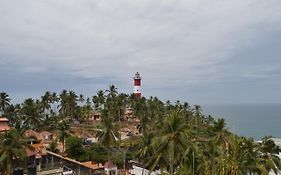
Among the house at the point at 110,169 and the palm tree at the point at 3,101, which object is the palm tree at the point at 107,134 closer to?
the house at the point at 110,169

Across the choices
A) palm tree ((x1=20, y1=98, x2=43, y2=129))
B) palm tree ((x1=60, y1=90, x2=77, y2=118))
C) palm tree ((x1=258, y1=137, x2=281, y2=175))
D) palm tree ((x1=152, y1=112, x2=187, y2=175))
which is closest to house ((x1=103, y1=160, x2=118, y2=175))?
palm tree ((x1=152, y1=112, x2=187, y2=175))

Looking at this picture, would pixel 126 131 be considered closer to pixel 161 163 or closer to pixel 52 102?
pixel 52 102

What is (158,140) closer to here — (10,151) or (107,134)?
(10,151)

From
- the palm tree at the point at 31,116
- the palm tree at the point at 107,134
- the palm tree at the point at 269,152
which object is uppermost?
the palm tree at the point at 31,116

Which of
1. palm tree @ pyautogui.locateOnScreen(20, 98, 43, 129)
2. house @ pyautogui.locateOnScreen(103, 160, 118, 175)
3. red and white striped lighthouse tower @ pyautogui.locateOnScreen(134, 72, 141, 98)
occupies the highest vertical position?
red and white striped lighthouse tower @ pyautogui.locateOnScreen(134, 72, 141, 98)

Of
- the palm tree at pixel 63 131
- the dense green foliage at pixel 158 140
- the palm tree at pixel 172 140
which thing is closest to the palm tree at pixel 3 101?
the dense green foliage at pixel 158 140

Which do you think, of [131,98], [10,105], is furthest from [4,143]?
[131,98]

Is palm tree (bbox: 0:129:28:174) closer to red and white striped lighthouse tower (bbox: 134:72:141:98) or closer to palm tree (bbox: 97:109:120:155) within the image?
palm tree (bbox: 97:109:120:155)
